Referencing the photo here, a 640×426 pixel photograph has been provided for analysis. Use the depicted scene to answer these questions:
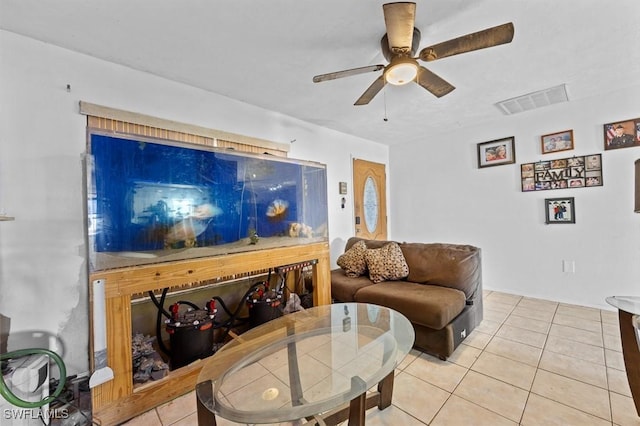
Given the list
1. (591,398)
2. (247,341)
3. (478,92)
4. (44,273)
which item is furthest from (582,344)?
(44,273)

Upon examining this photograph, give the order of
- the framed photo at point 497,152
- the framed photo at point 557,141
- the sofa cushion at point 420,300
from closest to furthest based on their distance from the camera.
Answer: the sofa cushion at point 420,300 → the framed photo at point 557,141 → the framed photo at point 497,152

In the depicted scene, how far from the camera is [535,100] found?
9.61ft

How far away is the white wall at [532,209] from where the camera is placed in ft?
9.15

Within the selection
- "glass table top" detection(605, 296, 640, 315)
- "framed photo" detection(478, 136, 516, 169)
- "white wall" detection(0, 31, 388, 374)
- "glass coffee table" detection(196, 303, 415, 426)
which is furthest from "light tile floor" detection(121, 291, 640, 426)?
"framed photo" detection(478, 136, 516, 169)

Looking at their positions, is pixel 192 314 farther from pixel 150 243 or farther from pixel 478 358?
pixel 478 358

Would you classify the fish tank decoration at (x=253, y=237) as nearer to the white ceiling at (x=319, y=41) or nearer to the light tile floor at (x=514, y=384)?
the light tile floor at (x=514, y=384)

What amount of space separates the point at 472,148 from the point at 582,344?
265 cm

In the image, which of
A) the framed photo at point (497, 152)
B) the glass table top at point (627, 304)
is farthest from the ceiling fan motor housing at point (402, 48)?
the framed photo at point (497, 152)

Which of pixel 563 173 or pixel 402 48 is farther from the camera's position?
pixel 563 173

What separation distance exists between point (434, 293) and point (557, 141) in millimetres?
2591

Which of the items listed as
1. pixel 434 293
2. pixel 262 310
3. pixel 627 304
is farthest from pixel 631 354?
pixel 262 310

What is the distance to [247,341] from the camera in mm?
1539

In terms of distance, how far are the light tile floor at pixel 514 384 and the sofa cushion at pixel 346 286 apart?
744 mm

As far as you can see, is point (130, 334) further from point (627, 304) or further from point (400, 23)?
point (627, 304)
